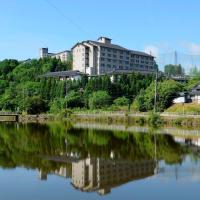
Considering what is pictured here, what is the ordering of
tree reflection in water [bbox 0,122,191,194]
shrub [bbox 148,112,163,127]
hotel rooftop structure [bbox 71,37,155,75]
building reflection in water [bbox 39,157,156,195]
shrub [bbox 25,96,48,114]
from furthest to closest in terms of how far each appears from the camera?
hotel rooftop structure [bbox 71,37,155,75] < shrub [bbox 25,96,48,114] < shrub [bbox 148,112,163,127] < tree reflection in water [bbox 0,122,191,194] < building reflection in water [bbox 39,157,156,195]

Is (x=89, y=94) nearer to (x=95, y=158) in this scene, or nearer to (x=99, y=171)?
(x=95, y=158)

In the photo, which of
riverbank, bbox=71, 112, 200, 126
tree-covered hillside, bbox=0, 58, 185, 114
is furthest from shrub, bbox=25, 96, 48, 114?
riverbank, bbox=71, 112, 200, 126

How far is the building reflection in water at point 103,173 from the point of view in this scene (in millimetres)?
11381

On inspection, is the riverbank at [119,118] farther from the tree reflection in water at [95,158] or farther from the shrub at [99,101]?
the tree reflection in water at [95,158]

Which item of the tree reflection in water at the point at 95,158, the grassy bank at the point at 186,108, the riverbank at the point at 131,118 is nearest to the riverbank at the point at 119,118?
the riverbank at the point at 131,118

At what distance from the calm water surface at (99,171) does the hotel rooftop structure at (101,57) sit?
5323 cm

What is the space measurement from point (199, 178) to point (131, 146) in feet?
27.3

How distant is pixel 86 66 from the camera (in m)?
76.0

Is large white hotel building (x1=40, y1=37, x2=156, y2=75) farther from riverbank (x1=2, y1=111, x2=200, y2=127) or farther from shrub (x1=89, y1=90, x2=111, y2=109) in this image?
riverbank (x1=2, y1=111, x2=200, y2=127)

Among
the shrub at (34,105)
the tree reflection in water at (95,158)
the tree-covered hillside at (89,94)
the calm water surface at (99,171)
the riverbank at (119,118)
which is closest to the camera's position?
the calm water surface at (99,171)

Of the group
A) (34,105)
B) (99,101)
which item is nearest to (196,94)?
(99,101)

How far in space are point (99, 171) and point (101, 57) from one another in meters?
63.0

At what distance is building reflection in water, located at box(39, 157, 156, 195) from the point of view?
37.3ft

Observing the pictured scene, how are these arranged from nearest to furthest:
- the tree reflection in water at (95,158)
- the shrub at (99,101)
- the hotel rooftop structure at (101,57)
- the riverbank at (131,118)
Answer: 1. the tree reflection in water at (95,158)
2. the riverbank at (131,118)
3. the shrub at (99,101)
4. the hotel rooftop structure at (101,57)
